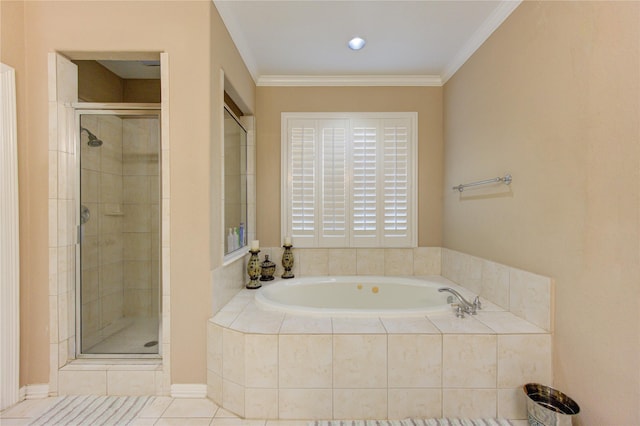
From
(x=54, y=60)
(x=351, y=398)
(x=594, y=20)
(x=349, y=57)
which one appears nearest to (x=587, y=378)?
(x=351, y=398)

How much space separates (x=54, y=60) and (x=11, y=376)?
184 centimetres

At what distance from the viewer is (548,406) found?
133 centimetres

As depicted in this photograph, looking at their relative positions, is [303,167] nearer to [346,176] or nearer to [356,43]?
[346,176]

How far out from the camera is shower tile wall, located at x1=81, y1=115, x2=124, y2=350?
1891 mm

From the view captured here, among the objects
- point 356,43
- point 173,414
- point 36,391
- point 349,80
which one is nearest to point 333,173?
point 349,80

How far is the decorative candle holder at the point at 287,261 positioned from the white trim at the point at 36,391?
1680mm

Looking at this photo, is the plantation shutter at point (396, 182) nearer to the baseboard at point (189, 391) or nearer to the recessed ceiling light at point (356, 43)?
the recessed ceiling light at point (356, 43)

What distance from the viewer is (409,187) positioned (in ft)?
9.07

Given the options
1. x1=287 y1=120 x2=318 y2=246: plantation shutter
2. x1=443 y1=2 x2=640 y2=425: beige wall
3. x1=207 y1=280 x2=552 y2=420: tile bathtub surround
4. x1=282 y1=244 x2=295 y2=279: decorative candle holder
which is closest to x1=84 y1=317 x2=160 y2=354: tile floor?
x1=207 y1=280 x2=552 y2=420: tile bathtub surround

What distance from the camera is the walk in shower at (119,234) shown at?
6.07 ft

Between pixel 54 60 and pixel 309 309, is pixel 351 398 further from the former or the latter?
pixel 54 60

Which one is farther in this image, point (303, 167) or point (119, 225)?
point (303, 167)

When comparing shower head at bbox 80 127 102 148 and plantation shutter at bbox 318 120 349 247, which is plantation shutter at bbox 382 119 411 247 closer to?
plantation shutter at bbox 318 120 349 247

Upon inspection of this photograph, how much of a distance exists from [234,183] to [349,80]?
1.47 m
